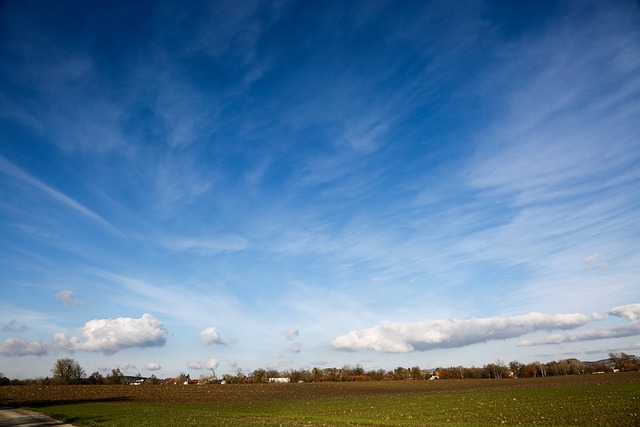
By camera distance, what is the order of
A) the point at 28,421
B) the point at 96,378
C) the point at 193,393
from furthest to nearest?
1. the point at 96,378
2. the point at 193,393
3. the point at 28,421

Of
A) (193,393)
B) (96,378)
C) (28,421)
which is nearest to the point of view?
(28,421)

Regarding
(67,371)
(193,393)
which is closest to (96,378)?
(67,371)

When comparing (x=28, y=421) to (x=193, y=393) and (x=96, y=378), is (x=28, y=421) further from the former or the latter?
(x=96, y=378)

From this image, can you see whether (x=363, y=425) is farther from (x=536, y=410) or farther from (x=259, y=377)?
(x=259, y=377)

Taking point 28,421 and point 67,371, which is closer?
point 28,421

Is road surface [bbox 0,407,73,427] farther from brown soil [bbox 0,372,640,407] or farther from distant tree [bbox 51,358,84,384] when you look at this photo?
distant tree [bbox 51,358,84,384]

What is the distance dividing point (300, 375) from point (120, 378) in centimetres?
7368

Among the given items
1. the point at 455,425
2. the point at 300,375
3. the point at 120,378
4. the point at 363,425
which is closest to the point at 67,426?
the point at 363,425

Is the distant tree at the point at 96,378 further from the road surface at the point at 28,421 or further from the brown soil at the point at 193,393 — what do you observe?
the road surface at the point at 28,421

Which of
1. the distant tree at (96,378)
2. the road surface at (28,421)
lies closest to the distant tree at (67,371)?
the distant tree at (96,378)

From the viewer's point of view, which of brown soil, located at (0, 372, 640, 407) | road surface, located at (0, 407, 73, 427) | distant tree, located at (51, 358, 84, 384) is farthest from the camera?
distant tree, located at (51, 358, 84, 384)

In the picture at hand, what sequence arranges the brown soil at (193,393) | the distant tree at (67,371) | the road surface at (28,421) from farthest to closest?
the distant tree at (67,371), the brown soil at (193,393), the road surface at (28,421)

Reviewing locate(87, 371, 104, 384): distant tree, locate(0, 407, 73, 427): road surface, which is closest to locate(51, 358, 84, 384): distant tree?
locate(87, 371, 104, 384): distant tree

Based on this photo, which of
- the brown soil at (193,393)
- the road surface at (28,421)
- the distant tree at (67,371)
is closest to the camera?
the road surface at (28,421)
